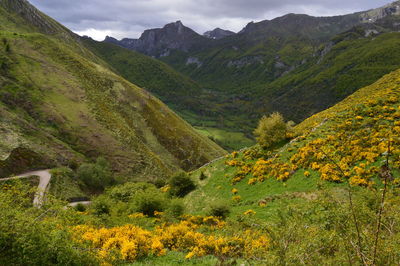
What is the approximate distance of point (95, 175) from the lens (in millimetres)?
64812

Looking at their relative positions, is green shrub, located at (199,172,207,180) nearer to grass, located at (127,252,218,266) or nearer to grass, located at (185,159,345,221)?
grass, located at (185,159,345,221)

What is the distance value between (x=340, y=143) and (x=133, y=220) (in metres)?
24.3

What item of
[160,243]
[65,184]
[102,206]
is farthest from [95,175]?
[160,243]

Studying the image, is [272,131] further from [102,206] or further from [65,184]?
[65,184]

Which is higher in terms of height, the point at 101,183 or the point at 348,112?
the point at 348,112

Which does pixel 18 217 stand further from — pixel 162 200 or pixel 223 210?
pixel 162 200

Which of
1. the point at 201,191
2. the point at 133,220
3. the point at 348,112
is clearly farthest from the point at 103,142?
the point at 348,112

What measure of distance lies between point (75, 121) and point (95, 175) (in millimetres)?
25650

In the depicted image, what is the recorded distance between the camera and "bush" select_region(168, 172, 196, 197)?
4224 centimetres

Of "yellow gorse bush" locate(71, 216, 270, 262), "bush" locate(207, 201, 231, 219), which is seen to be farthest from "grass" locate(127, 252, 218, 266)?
"bush" locate(207, 201, 231, 219)

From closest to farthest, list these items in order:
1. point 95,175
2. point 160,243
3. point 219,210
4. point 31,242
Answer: point 31,242, point 160,243, point 219,210, point 95,175

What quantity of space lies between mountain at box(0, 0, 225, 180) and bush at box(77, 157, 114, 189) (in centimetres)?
488

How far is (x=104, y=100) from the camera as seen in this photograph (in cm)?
10156

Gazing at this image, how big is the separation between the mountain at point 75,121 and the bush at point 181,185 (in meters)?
35.7
